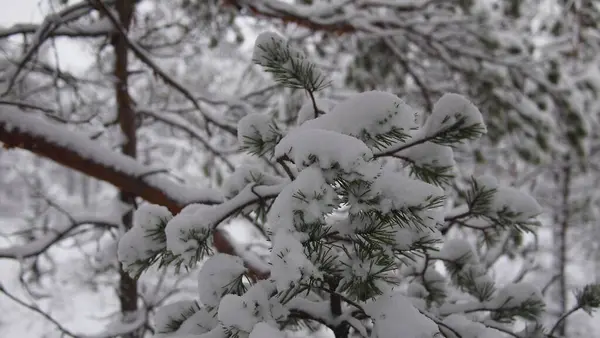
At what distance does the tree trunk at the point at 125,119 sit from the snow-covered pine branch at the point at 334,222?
2.03m

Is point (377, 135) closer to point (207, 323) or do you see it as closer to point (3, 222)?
point (207, 323)

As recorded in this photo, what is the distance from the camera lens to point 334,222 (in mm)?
1236

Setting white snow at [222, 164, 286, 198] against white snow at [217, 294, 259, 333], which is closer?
white snow at [217, 294, 259, 333]

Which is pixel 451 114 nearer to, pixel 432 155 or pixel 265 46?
pixel 432 155

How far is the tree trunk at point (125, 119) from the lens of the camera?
309cm

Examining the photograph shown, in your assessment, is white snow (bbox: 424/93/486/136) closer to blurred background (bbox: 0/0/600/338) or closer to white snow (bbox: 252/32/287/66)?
white snow (bbox: 252/32/287/66)

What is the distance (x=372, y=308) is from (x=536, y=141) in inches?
164

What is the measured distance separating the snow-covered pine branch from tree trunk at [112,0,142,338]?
79.8 inches

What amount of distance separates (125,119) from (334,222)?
274 cm

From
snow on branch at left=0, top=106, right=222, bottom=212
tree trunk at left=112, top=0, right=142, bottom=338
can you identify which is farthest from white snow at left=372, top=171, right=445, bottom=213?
tree trunk at left=112, top=0, right=142, bottom=338

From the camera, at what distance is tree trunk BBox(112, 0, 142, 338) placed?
3094mm

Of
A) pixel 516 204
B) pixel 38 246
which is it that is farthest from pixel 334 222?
pixel 38 246

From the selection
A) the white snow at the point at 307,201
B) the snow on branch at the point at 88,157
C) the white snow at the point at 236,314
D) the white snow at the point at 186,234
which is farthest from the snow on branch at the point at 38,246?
the white snow at the point at 307,201

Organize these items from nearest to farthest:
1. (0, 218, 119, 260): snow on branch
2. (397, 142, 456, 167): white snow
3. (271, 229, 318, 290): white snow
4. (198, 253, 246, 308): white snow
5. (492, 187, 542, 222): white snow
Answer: (271, 229, 318, 290): white snow → (198, 253, 246, 308): white snow → (397, 142, 456, 167): white snow → (492, 187, 542, 222): white snow → (0, 218, 119, 260): snow on branch
